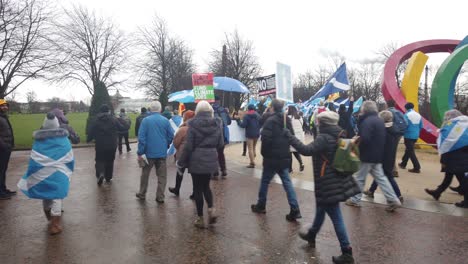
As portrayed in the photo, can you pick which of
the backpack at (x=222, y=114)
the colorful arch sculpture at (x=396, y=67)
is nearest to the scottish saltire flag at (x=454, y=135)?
the backpack at (x=222, y=114)

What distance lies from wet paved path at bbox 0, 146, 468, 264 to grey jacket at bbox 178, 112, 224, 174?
35.2 inches

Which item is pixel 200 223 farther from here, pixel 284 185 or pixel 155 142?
pixel 155 142

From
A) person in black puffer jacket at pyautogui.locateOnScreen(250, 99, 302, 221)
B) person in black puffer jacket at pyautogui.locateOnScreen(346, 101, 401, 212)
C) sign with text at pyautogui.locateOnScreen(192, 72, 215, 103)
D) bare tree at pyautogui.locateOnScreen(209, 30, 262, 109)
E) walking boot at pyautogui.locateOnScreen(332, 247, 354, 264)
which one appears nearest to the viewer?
walking boot at pyautogui.locateOnScreen(332, 247, 354, 264)

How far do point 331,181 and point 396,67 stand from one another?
12604mm

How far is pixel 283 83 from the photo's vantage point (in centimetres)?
659

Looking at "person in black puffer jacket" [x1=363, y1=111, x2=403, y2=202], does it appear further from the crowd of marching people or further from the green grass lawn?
the green grass lawn

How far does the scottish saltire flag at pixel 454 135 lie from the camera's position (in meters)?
6.35

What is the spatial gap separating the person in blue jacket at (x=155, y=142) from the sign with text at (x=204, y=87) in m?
4.45

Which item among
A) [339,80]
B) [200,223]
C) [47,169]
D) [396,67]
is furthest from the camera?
[396,67]

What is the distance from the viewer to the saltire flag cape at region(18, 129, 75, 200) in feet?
16.8

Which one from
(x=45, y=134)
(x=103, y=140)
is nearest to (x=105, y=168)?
(x=103, y=140)

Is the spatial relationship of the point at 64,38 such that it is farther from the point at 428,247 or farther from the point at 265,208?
the point at 428,247

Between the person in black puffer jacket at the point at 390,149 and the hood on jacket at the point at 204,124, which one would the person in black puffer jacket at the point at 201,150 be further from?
the person in black puffer jacket at the point at 390,149

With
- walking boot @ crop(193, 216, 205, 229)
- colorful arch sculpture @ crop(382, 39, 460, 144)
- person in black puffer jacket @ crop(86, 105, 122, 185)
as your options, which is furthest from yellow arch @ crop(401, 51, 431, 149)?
walking boot @ crop(193, 216, 205, 229)
